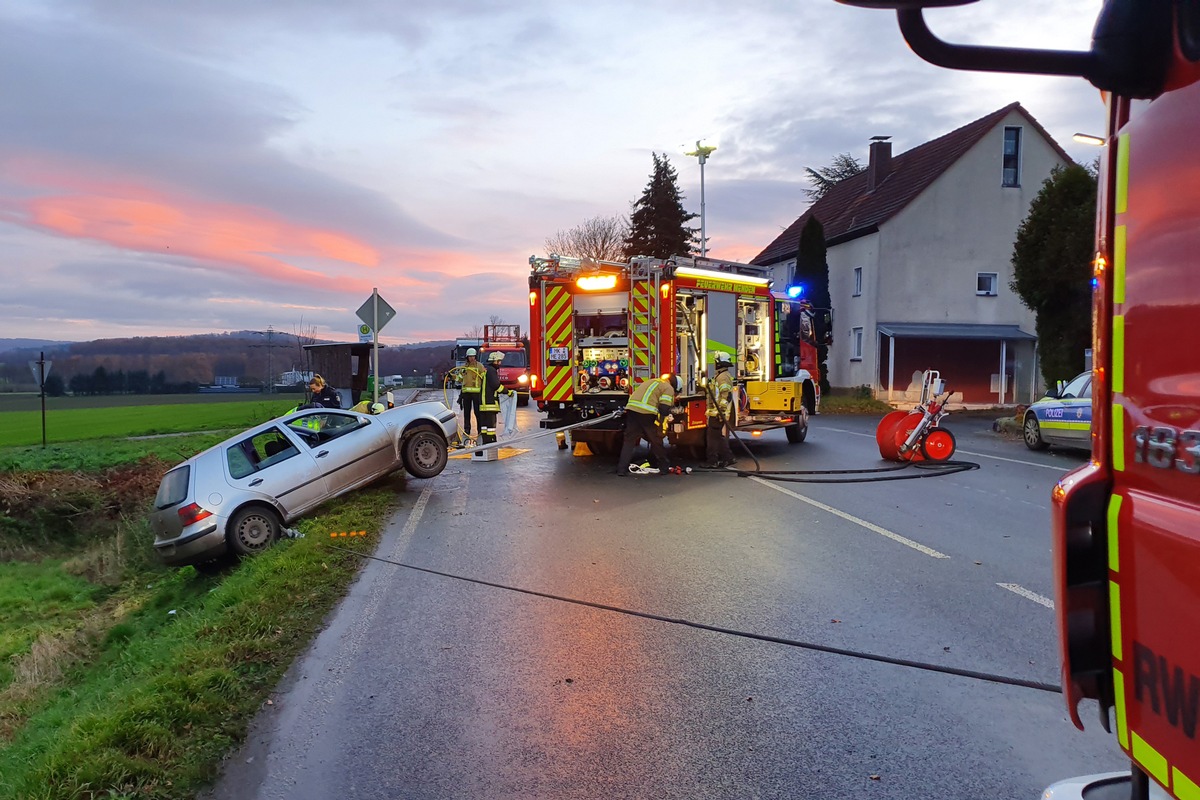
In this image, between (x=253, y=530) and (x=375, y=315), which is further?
(x=375, y=315)

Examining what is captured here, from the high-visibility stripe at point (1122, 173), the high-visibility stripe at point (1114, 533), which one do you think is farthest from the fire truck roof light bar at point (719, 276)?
the high-visibility stripe at point (1114, 533)

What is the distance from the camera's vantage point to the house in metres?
29.2

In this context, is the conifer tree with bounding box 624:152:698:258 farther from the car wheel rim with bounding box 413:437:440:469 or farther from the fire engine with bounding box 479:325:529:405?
the car wheel rim with bounding box 413:437:440:469

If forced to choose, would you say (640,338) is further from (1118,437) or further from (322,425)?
(1118,437)

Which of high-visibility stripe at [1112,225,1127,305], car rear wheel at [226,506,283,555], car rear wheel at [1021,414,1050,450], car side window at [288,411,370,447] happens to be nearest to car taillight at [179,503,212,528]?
car rear wheel at [226,506,283,555]

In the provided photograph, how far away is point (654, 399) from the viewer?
12023mm

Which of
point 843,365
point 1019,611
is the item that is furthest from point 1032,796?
point 843,365

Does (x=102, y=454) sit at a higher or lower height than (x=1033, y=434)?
lower

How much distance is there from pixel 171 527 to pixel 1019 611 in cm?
768

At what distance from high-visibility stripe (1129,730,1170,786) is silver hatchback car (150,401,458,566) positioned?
329 inches

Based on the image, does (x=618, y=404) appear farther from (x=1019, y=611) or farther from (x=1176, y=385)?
(x=1176, y=385)

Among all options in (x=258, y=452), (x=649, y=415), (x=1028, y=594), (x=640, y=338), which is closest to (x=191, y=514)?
(x=258, y=452)

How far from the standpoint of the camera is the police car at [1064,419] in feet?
44.6

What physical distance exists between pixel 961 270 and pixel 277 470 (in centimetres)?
2666
